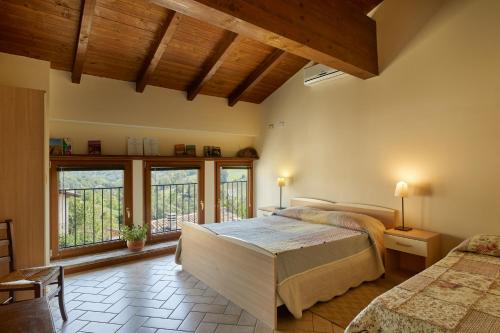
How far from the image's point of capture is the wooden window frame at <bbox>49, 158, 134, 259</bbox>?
12.9 ft

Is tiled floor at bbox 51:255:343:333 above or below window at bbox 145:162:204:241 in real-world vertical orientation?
below

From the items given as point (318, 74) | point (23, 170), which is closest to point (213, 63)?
point (318, 74)

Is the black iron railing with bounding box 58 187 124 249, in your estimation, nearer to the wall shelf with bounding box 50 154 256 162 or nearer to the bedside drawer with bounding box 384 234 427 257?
the wall shelf with bounding box 50 154 256 162

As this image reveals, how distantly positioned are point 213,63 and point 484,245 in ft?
12.4

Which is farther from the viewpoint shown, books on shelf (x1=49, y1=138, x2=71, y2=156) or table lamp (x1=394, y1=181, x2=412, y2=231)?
books on shelf (x1=49, y1=138, x2=71, y2=156)

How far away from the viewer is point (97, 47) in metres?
3.66

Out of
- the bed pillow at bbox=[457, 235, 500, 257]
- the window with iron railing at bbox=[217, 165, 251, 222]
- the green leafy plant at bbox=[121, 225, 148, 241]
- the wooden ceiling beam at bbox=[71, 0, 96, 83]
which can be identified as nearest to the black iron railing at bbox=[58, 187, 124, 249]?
the green leafy plant at bbox=[121, 225, 148, 241]

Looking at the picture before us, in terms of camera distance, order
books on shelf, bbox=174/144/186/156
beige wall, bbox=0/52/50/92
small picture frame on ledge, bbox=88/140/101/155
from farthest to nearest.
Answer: books on shelf, bbox=174/144/186/156 < small picture frame on ledge, bbox=88/140/101/155 < beige wall, bbox=0/52/50/92

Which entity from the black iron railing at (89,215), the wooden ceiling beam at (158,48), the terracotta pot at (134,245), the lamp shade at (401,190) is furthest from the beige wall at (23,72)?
the lamp shade at (401,190)

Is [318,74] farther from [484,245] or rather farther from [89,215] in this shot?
[89,215]

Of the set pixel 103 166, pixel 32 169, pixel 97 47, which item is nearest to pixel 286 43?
pixel 97 47

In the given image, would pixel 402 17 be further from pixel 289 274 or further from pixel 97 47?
pixel 97 47

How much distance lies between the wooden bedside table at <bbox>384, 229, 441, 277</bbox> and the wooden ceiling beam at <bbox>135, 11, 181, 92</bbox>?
3422 millimetres

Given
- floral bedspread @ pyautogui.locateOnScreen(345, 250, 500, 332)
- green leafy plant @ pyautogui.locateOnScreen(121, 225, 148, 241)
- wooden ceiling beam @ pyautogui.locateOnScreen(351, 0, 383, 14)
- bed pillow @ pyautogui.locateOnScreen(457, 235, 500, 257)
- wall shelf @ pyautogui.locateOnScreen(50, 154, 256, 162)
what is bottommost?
green leafy plant @ pyautogui.locateOnScreen(121, 225, 148, 241)
